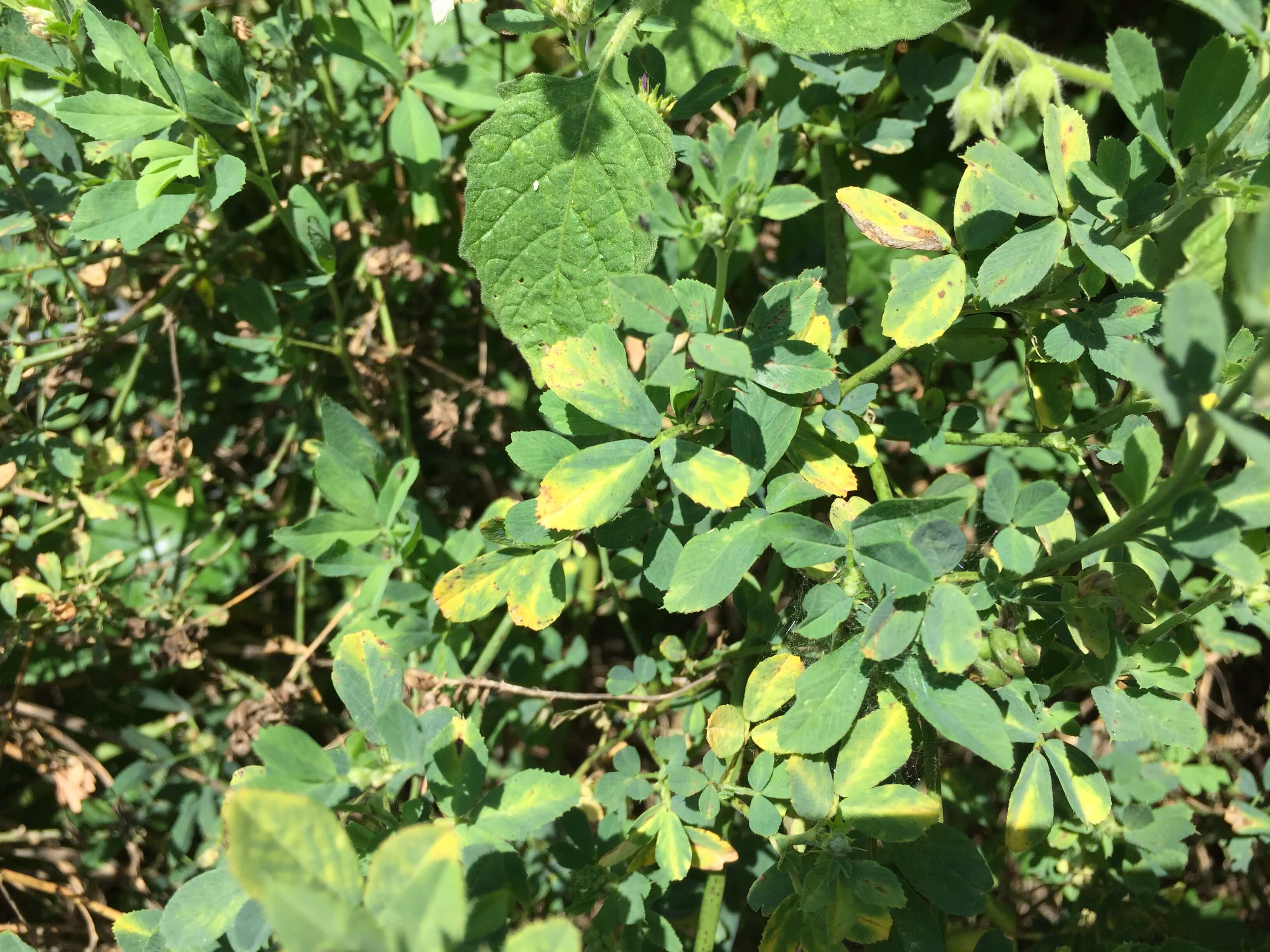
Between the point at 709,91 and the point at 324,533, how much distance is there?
110 centimetres

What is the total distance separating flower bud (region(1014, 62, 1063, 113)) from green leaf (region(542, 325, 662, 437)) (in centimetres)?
101

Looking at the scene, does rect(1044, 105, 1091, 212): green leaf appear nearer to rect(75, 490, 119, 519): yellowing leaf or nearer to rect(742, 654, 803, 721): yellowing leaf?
rect(742, 654, 803, 721): yellowing leaf

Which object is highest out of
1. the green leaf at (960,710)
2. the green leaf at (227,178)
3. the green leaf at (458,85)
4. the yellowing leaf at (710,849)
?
the green leaf at (458,85)

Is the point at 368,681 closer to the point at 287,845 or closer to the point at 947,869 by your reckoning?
the point at 287,845

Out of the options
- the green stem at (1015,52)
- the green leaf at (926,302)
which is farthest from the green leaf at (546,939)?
the green stem at (1015,52)

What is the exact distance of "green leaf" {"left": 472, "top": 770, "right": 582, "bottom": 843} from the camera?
129 cm

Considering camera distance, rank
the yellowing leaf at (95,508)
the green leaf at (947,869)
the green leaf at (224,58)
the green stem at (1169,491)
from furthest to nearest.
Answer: the yellowing leaf at (95,508), the green leaf at (224,58), the green leaf at (947,869), the green stem at (1169,491)

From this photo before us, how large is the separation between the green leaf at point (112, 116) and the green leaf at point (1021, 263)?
1.43 meters

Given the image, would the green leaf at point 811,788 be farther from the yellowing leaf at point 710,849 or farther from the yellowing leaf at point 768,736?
the yellowing leaf at point 710,849

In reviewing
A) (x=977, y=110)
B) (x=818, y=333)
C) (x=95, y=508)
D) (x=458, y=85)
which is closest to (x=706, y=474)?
(x=818, y=333)

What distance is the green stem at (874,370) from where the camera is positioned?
1.49m

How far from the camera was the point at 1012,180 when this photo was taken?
1.37m

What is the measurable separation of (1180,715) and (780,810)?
624 millimetres

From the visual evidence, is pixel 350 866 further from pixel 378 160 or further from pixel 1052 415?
pixel 378 160
